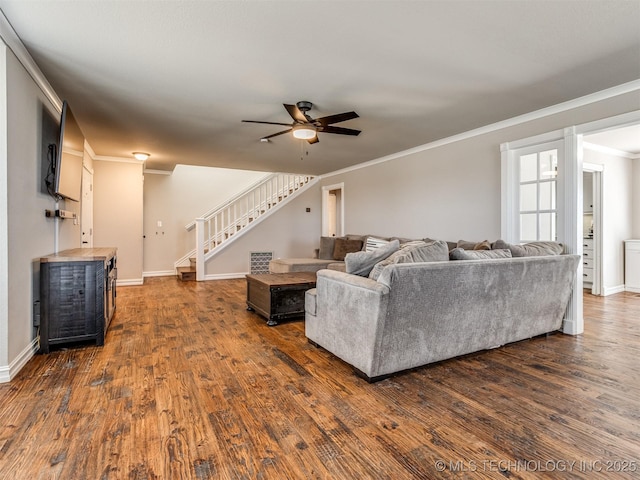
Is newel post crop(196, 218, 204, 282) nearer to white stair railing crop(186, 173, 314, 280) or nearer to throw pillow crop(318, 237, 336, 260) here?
white stair railing crop(186, 173, 314, 280)

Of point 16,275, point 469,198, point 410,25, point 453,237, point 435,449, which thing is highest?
point 410,25

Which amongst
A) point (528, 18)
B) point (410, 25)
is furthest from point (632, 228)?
point (410, 25)

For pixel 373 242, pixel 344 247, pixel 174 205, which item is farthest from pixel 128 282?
pixel 373 242

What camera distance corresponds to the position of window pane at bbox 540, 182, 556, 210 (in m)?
3.77

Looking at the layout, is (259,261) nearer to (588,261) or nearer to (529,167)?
(529,167)

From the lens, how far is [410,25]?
217cm

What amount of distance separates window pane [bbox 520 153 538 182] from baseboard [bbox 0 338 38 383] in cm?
517

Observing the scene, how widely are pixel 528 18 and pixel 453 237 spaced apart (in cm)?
313

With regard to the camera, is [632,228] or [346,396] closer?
[346,396]

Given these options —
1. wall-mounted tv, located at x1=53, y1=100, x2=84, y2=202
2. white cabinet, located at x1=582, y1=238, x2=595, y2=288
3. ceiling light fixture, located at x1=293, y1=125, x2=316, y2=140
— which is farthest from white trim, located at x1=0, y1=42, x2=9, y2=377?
white cabinet, located at x1=582, y1=238, x2=595, y2=288

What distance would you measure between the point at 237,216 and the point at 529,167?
5.99 metres

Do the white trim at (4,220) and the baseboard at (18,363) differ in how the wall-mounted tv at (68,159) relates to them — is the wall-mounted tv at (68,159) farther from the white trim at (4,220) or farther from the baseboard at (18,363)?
the baseboard at (18,363)

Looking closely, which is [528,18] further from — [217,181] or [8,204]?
[217,181]

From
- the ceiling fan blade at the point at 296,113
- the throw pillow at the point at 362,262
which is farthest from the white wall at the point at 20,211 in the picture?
the throw pillow at the point at 362,262
